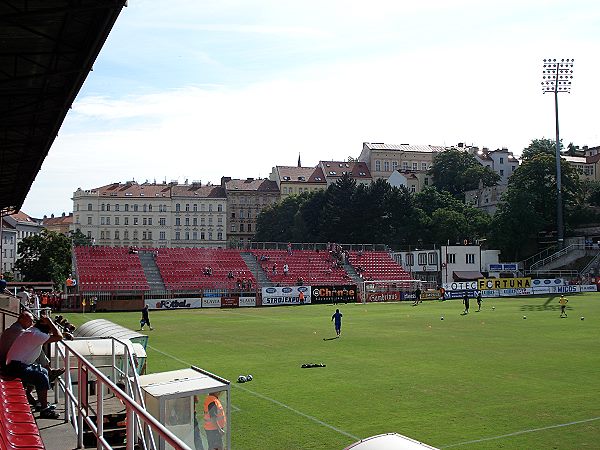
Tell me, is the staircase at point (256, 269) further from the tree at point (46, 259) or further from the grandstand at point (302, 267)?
the tree at point (46, 259)

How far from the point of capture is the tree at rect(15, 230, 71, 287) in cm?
8669

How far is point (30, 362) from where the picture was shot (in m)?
9.43

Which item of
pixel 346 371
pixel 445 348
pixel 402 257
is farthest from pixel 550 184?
pixel 346 371

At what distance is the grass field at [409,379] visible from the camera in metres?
14.5

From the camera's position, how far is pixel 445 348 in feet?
92.7

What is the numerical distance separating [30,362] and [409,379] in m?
13.7

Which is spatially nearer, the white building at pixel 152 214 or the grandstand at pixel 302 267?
the grandstand at pixel 302 267

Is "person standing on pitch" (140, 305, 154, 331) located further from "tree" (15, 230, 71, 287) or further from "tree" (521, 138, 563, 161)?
"tree" (521, 138, 563, 161)

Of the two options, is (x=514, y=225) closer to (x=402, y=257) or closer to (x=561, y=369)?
(x=402, y=257)

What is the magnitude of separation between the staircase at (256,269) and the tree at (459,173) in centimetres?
5520

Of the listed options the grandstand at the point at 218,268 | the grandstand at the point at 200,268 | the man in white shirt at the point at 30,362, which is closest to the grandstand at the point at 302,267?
the grandstand at the point at 218,268

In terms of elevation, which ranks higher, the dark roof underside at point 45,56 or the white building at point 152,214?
the white building at point 152,214

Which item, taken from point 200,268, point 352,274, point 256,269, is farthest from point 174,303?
point 352,274

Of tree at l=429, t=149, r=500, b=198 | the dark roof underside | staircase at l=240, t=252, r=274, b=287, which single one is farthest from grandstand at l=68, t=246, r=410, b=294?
tree at l=429, t=149, r=500, b=198
